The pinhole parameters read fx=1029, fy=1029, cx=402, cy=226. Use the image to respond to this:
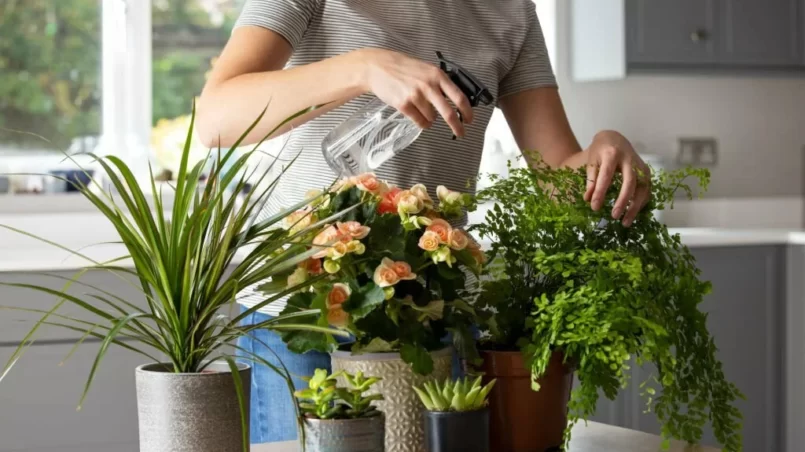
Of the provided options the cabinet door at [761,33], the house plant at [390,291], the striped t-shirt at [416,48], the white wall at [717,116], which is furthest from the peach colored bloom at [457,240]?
the cabinet door at [761,33]

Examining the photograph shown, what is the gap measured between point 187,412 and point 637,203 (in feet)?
1.73

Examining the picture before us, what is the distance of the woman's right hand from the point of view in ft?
3.51

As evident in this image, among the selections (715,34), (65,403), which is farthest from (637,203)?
(715,34)

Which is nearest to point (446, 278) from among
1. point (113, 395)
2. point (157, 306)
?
point (157, 306)

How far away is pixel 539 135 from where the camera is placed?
1549 millimetres

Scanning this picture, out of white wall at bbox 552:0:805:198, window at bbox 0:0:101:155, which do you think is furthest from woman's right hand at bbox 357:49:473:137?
white wall at bbox 552:0:805:198

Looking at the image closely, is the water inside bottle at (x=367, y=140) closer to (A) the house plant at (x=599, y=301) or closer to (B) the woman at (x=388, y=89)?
(B) the woman at (x=388, y=89)

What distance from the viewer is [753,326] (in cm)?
335

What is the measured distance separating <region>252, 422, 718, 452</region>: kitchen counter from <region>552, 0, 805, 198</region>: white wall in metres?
2.72

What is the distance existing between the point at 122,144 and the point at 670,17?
1.97 metres

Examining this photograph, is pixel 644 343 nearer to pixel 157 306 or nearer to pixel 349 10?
pixel 157 306

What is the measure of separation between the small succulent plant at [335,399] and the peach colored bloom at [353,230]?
0.44 feet

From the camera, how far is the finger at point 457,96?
106 centimetres

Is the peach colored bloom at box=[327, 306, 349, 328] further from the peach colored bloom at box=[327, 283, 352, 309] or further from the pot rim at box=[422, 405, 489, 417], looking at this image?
the pot rim at box=[422, 405, 489, 417]
